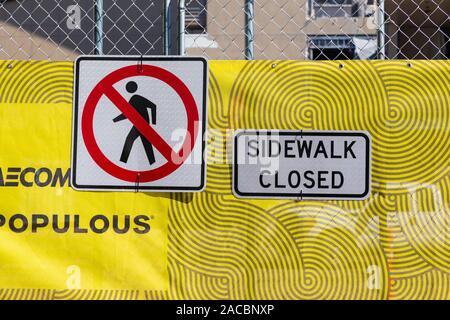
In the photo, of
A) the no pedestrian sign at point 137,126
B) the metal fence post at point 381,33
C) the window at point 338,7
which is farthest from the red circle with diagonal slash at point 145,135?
the window at point 338,7

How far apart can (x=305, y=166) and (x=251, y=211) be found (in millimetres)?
254

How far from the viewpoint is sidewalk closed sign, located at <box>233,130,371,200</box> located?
7.79 ft

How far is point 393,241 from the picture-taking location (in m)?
2.40

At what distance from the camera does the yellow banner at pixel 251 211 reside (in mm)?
2389

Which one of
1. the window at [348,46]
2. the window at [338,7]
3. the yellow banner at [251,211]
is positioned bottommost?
the yellow banner at [251,211]

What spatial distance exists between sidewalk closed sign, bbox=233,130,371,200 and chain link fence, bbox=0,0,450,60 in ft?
1.26

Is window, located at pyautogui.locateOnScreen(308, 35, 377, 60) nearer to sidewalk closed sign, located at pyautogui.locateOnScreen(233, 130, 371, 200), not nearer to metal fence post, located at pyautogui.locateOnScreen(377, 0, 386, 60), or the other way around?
metal fence post, located at pyautogui.locateOnScreen(377, 0, 386, 60)

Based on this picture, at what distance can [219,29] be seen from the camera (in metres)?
7.52

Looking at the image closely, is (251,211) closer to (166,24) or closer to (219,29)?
(166,24)

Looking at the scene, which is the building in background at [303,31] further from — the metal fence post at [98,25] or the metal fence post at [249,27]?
the metal fence post at [98,25]

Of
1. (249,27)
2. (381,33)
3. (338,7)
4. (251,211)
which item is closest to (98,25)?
(249,27)

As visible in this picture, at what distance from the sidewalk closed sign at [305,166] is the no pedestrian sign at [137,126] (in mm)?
176

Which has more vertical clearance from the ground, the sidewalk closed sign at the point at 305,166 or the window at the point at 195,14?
the window at the point at 195,14

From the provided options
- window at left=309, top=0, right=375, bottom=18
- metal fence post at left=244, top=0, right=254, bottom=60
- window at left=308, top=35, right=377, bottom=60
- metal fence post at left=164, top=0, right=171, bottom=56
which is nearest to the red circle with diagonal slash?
metal fence post at left=164, top=0, right=171, bottom=56
